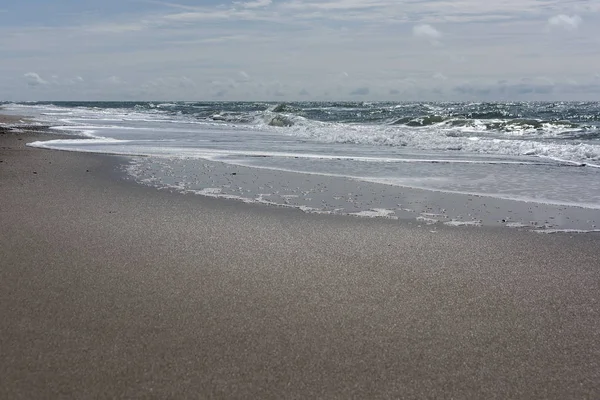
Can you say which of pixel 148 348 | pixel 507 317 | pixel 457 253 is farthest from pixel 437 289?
pixel 148 348

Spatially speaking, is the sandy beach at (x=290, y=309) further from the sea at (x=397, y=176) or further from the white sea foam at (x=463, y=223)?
the sea at (x=397, y=176)

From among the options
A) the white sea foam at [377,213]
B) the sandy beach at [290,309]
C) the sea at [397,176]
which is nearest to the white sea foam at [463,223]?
the sea at [397,176]

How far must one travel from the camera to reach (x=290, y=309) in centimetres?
394

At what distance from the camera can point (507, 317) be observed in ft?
12.7

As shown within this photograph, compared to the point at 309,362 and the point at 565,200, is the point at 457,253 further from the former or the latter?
the point at 565,200

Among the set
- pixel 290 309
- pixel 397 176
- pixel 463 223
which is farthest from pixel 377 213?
pixel 397 176

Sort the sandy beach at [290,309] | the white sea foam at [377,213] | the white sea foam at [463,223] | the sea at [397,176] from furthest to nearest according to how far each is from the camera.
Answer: the sea at [397,176], the white sea foam at [377,213], the white sea foam at [463,223], the sandy beach at [290,309]

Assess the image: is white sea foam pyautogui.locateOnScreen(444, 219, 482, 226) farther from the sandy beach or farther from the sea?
the sandy beach

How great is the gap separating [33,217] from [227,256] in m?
2.56

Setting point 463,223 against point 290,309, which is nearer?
point 290,309

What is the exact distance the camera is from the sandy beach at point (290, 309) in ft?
9.89

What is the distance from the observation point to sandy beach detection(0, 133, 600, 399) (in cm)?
302

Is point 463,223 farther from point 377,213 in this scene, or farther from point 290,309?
point 290,309

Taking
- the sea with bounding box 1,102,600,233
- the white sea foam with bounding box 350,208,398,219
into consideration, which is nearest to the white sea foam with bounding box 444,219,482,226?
the sea with bounding box 1,102,600,233
